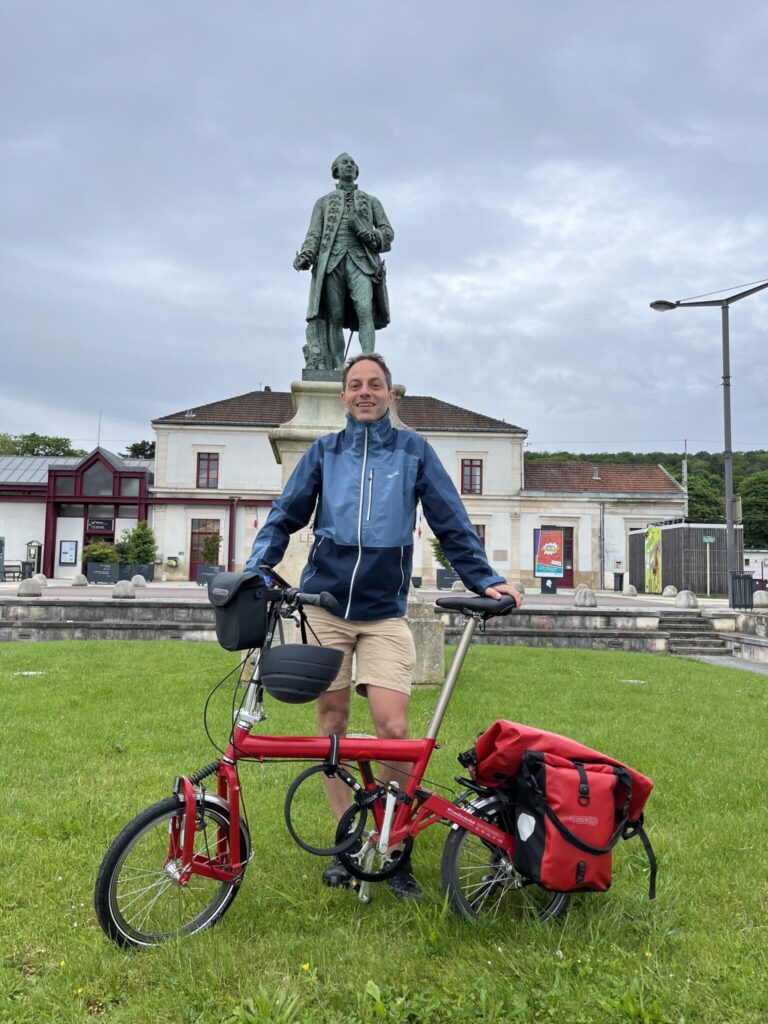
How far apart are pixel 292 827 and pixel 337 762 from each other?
283 millimetres

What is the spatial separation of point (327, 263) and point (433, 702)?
440cm

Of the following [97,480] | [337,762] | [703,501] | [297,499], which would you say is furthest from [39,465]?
[703,501]

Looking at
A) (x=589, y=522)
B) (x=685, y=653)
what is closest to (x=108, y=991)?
(x=685, y=653)

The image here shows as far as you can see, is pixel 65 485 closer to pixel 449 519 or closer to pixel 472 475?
pixel 472 475

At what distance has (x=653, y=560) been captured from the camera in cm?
2994

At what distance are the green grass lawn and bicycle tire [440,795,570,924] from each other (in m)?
0.07

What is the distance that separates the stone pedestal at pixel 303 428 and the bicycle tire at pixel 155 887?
14.9 feet

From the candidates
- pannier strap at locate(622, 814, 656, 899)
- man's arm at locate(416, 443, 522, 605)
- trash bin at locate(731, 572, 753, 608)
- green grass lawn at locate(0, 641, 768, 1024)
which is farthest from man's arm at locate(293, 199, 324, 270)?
trash bin at locate(731, 572, 753, 608)

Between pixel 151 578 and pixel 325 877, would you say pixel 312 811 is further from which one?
pixel 151 578

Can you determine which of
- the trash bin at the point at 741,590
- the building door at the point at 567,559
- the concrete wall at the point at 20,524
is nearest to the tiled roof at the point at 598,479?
the building door at the point at 567,559

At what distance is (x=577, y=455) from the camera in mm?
75375

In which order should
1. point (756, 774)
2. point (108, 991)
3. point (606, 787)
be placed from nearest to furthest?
1. point (108, 991)
2. point (606, 787)
3. point (756, 774)

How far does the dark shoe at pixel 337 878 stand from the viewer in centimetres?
282

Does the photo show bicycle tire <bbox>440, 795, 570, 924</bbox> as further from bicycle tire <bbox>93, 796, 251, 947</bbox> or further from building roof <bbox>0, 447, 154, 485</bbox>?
building roof <bbox>0, 447, 154, 485</bbox>
